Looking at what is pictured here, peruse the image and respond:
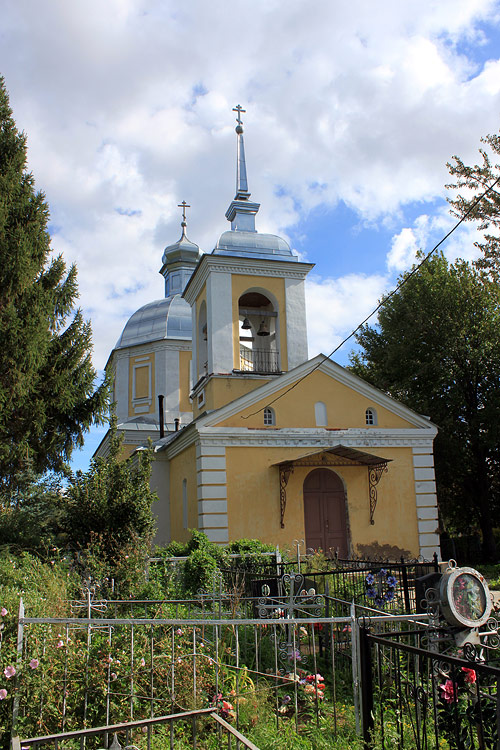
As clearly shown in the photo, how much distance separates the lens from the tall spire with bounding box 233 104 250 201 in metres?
22.2

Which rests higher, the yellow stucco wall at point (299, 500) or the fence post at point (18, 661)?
the yellow stucco wall at point (299, 500)

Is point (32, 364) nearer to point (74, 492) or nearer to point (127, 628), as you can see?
point (74, 492)

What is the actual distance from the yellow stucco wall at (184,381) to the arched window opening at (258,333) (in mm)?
9047

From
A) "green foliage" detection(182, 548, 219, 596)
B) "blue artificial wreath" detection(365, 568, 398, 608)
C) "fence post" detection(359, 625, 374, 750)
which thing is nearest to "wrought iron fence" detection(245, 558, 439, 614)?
"blue artificial wreath" detection(365, 568, 398, 608)

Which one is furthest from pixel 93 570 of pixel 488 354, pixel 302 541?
pixel 488 354

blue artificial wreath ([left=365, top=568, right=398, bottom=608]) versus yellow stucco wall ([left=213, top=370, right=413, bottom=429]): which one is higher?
Result: yellow stucco wall ([left=213, top=370, right=413, bottom=429])

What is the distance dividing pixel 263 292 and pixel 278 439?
533 cm

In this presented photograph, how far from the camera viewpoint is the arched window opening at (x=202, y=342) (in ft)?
69.9

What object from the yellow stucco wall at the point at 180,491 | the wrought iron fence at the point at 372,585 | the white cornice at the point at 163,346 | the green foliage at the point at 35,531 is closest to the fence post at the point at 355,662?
the wrought iron fence at the point at 372,585

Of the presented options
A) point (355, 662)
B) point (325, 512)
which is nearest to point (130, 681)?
point (355, 662)

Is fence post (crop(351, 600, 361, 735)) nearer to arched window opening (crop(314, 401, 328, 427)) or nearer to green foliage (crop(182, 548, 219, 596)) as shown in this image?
green foliage (crop(182, 548, 219, 596))

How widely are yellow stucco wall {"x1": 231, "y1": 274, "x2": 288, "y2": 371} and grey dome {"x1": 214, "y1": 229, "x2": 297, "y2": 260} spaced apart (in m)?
0.80

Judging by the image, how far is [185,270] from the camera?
118 feet

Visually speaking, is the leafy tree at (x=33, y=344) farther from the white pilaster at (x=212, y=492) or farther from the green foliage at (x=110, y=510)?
the white pilaster at (x=212, y=492)
